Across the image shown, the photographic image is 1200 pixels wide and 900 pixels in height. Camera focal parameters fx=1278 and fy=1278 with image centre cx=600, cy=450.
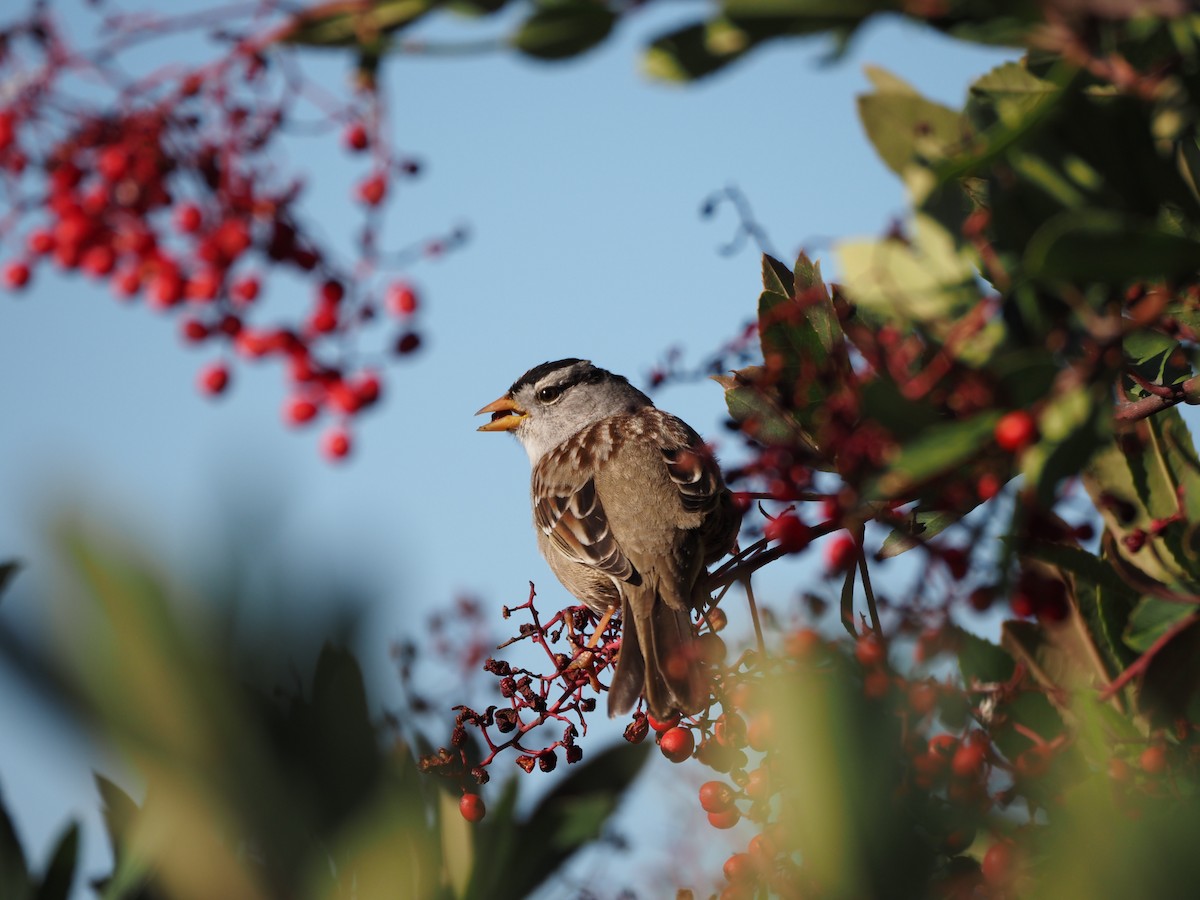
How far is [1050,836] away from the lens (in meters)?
1.79

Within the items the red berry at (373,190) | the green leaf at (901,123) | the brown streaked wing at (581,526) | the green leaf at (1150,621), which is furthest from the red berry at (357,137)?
the brown streaked wing at (581,526)

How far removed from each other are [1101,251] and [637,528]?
352cm

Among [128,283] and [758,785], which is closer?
[128,283]

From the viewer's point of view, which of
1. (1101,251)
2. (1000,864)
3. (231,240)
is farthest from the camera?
(231,240)

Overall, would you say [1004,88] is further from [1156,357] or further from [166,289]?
[166,289]

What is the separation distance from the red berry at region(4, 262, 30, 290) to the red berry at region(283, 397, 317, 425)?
0.58 m

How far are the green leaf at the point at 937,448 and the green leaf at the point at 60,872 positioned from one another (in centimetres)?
135

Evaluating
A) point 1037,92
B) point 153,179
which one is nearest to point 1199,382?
point 1037,92

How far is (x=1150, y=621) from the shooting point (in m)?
2.21

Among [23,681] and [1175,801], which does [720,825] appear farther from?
[23,681]

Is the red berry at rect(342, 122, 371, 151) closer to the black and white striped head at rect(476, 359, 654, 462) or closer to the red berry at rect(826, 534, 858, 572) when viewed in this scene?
the red berry at rect(826, 534, 858, 572)

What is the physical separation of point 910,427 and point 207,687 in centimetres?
94

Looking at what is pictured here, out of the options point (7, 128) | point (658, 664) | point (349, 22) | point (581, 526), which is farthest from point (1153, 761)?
point (581, 526)

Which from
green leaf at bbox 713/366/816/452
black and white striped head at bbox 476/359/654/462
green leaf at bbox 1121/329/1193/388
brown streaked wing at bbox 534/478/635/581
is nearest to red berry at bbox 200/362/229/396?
green leaf at bbox 713/366/816/452
